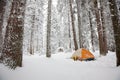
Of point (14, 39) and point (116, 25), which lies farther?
point (116, 25)

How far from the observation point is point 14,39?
247 inches

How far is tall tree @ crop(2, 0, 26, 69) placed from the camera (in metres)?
6.02

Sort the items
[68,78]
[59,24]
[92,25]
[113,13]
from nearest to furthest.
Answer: [68,78] → [113,13] → [92,25] → [59,24]

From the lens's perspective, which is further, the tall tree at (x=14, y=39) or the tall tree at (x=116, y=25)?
the tall tree at (x=116, y=25)

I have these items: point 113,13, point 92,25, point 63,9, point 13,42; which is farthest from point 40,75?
point 63,9

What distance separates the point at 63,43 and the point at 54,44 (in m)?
2.49

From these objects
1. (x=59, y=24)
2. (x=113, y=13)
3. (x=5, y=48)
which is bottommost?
(x=5, y=48)

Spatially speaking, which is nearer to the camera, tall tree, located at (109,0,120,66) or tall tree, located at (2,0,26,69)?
tall tree, located at (2,0,26,69)

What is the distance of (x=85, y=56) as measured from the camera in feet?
41.0

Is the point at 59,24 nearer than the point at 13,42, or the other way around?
the point at 13,42

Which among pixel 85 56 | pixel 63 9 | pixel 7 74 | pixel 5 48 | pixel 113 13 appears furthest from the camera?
pixel 63 9

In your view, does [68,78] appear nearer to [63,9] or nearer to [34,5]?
[34,5]

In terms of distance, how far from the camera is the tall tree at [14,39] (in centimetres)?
602

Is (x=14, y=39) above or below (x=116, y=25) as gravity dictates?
below
